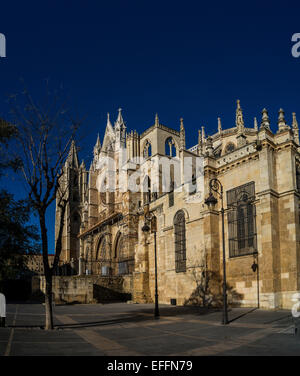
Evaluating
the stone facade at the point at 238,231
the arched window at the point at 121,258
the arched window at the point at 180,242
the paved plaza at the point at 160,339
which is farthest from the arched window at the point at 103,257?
the paved plaza at the point at 160,339

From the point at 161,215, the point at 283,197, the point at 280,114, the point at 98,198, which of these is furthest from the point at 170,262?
the point at 98,198

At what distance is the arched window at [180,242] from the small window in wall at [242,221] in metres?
4.94

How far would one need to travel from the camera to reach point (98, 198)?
56844 mm

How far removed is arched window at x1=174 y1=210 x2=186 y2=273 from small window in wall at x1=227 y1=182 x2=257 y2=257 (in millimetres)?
4936

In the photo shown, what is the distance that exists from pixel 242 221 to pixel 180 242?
21.3 feet

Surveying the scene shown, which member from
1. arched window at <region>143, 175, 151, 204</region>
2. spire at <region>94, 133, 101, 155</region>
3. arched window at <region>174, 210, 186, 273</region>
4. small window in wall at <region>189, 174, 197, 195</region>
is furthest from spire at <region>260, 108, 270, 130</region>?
spire at <region>94, 133, 101, 155</region>

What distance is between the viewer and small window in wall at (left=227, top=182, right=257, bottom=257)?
2012cm

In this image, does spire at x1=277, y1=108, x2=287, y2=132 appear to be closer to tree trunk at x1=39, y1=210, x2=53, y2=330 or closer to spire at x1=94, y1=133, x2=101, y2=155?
tree trunk at x1=39, y1=210, x2=53, y2=330

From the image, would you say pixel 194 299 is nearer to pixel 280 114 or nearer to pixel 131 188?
pixel 280 114

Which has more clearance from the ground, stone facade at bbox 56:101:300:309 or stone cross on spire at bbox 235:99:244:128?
stone cross on spire at bbox 235:99:244:128

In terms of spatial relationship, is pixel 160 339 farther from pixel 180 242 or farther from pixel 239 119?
pixel 239 119
